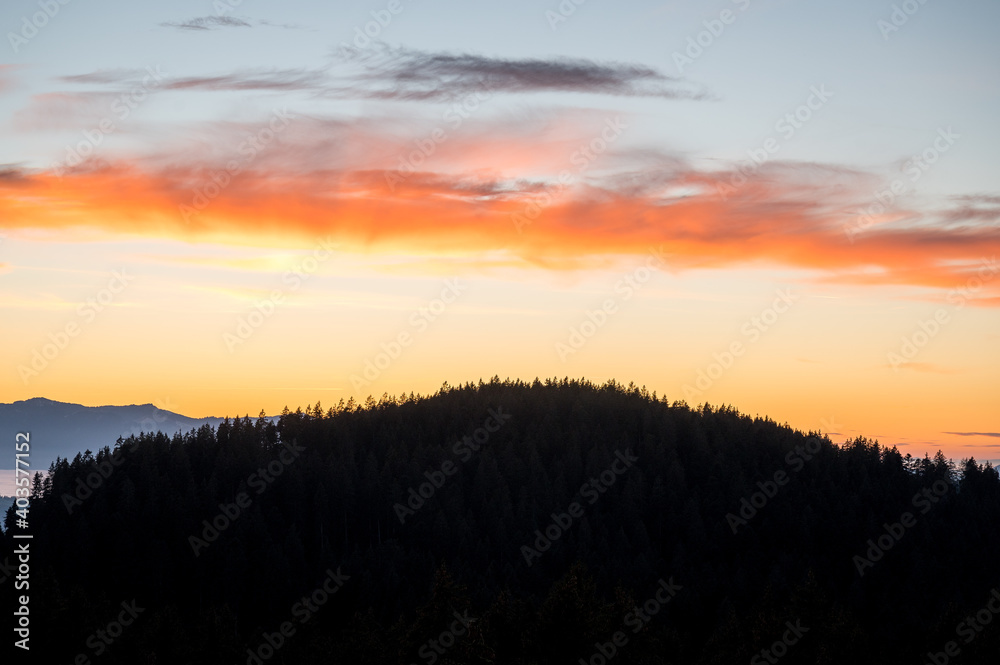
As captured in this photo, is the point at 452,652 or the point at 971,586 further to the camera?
the point at 971,586

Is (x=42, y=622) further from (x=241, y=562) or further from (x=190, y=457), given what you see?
(x=190, y=457)

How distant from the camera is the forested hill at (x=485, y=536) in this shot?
304 ft

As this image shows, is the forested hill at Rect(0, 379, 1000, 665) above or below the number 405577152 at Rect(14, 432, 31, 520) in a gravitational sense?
below

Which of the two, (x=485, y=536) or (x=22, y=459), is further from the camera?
(x=485, y=536)

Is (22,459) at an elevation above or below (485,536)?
above

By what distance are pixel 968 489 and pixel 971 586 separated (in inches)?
1683

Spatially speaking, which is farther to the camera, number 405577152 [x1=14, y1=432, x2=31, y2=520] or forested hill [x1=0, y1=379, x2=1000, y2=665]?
forested hill [x1=0, y1=379, x2=1000, y2=665]

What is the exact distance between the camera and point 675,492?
163625 mm

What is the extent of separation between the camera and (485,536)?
146 metres

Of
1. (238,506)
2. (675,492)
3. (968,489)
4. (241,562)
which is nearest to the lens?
(241,562)

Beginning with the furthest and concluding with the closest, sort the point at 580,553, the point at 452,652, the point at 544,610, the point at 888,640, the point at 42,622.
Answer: the point at 580,553 → the point at 888,640 → the point at 42,622 → the point at 544,610 → the point at 452,652

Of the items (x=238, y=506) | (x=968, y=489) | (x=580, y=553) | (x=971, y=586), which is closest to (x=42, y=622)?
(x=238, y=506)

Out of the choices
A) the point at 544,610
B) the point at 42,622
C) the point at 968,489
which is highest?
the point at 544,610

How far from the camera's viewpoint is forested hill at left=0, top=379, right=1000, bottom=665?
92.7m
